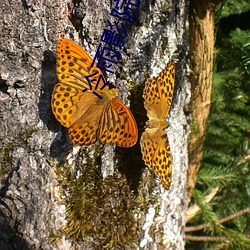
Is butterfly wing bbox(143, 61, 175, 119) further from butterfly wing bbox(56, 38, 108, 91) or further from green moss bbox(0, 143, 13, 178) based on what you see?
green moss bbox(0, 143, 13, 178)

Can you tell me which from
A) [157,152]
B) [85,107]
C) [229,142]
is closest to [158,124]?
[157,152]

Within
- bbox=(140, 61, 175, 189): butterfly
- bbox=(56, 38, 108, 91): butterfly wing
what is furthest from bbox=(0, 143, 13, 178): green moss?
bbox=(140, 61, 175, 189): butterfly

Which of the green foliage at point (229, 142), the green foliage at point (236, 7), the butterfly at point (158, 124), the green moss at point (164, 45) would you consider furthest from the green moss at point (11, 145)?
the green foliage at point (236, 7)

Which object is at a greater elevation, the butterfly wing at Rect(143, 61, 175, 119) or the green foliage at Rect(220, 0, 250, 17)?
the green foliage at Rect(220, 0, 250, 17)

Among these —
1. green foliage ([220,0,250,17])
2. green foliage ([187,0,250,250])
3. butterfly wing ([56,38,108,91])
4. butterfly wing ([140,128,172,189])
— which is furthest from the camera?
green foliage ([220,0,250,17])

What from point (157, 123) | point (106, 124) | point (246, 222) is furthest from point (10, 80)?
point (246, 222)

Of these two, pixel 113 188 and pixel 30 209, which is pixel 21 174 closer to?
pixel 30 209
